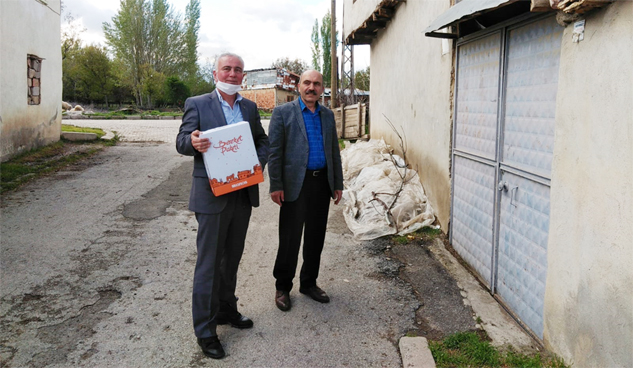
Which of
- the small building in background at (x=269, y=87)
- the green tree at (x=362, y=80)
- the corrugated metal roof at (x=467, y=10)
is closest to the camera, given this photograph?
the corrugated metal roof at (x=467, y=10)

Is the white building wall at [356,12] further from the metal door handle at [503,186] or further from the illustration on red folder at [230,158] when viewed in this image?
the illustration on red folder at [230,158]

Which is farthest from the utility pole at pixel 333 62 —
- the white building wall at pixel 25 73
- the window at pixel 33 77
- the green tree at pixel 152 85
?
the green tree at pixel 152 85

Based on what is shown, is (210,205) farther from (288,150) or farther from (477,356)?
(477,356)

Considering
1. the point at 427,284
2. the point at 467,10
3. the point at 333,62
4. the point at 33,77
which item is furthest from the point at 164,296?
the point at 333,62

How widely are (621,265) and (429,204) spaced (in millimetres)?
4136

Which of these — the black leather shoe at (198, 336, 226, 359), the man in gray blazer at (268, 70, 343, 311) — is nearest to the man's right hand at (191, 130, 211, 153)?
the man in gray blazer at (268, 70, 343, 311)

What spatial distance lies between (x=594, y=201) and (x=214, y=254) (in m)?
2.50

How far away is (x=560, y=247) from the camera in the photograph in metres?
3.29

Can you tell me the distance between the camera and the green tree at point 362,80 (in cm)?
3356

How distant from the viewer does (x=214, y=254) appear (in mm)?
3525

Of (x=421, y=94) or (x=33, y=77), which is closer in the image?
(x=421, y=94)

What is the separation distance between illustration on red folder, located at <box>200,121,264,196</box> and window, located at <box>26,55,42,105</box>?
973 cm

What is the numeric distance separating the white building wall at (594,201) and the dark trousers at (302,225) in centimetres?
186

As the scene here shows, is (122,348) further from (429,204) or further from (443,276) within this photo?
(429,204)
